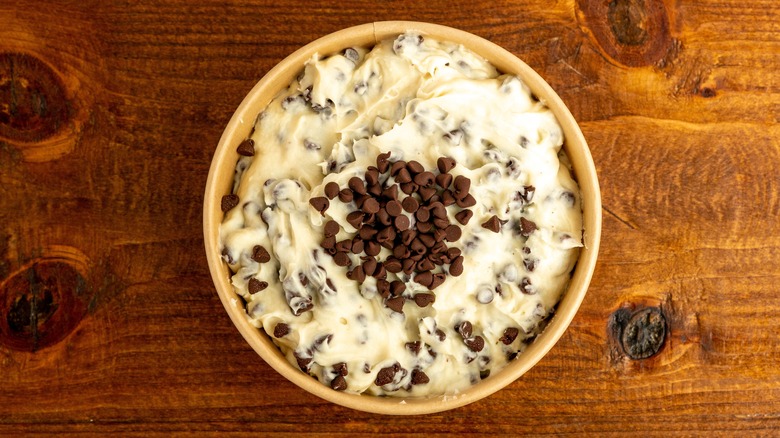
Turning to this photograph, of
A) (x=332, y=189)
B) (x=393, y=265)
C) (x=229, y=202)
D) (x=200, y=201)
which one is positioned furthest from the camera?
(x=200, y=201)

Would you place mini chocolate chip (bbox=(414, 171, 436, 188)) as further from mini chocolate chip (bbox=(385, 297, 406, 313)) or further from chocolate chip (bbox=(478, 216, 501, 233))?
mini chocolate chip (bbox=(385, 297, 406, 313))

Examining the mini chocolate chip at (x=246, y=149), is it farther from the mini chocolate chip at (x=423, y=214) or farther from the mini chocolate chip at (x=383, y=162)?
the mini chocolate chip at (x=423, y=214)

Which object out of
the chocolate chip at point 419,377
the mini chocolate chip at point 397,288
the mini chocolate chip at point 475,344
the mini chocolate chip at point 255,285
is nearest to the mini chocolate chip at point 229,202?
the mini chocolate chip at point 255,285

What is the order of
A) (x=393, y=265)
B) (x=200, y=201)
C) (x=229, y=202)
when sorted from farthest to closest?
(x=200, y=201)
(x=229, y=202)
(x=393, y=265)

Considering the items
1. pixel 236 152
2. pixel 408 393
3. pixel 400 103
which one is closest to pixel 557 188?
pixel 400 103

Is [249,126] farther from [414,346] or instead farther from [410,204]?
[414,346]

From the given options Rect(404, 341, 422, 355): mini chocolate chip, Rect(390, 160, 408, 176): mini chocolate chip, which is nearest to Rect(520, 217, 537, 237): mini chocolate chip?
Rect(390, 160, 408, 176): mini chocolate chip

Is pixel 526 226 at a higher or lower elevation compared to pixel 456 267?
higher

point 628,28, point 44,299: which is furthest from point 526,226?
point 44,299
